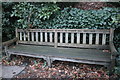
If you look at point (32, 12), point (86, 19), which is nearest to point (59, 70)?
point (86, 19)

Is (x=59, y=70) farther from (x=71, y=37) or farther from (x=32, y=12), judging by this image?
(x=32, y=12)

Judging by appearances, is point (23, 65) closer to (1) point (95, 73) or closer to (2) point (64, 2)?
(1) point (95, 73)

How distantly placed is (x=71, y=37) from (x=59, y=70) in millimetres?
1090

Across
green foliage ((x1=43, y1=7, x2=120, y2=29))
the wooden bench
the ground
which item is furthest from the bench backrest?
the ground

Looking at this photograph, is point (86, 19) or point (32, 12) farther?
point (32, 12)

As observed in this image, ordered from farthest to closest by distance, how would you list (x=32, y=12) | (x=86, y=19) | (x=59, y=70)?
(x=32, y=12) < (x=86, y=19) < (x=59, y=70)

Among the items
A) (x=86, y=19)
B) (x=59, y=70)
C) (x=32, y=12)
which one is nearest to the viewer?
(x=59, y=70)

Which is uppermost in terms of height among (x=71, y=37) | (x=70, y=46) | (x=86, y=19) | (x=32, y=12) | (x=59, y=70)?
(x=32, y=12)

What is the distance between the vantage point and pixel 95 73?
2930 mm

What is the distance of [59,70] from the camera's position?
319 cm

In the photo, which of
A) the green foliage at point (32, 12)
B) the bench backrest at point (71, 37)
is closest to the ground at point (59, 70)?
the bench backrest at point (71, 37)

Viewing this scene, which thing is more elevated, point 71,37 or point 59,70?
point 71,37

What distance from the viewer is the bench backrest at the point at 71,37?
3387 mm

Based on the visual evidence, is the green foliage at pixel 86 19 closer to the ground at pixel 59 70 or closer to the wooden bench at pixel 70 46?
the wooden bench at pixel 70 46
